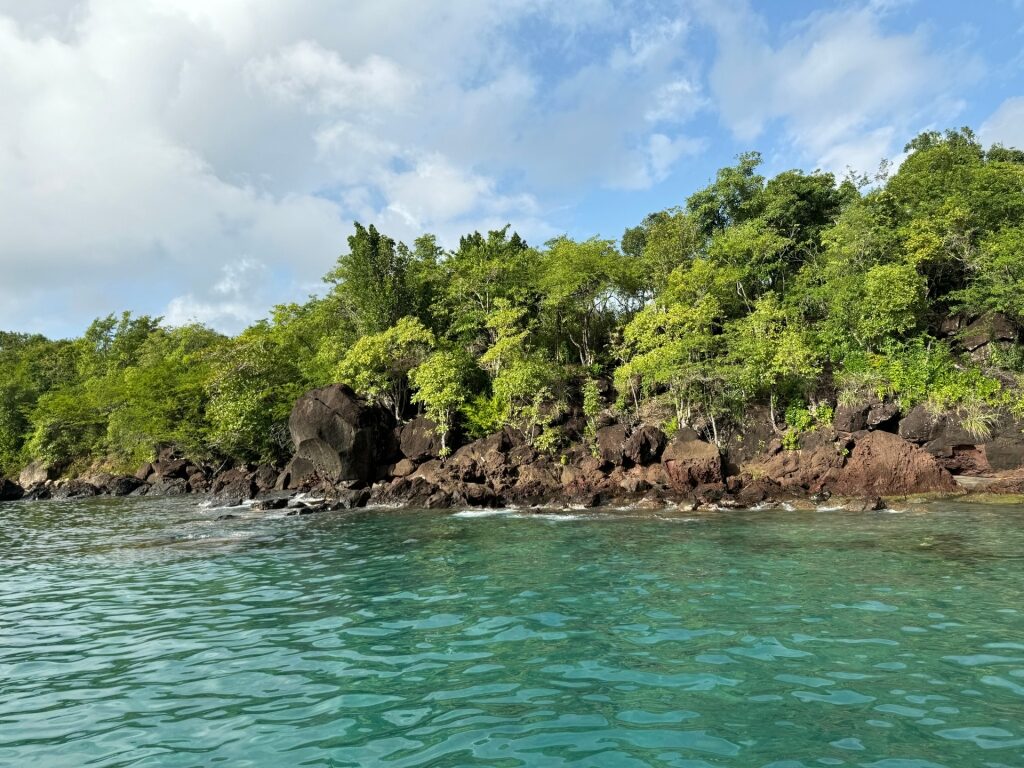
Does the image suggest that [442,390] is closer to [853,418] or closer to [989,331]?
[853,418]

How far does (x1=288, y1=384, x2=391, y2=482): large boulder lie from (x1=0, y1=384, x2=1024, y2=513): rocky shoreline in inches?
2.5

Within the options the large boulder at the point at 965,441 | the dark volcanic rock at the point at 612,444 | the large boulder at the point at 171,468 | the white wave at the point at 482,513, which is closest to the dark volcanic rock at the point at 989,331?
the large boulder at the point at 965,441

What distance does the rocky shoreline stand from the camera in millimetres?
24406

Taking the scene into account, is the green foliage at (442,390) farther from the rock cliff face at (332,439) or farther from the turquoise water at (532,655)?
the turquoise water at (532,655)

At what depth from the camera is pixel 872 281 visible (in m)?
28.4

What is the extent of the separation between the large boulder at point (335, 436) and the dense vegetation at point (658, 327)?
2.93m

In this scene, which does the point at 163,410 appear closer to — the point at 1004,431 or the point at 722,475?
the point at 722,475

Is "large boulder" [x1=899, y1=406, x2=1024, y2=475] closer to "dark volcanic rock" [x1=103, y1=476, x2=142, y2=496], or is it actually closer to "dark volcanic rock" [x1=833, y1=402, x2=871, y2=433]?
"dark volcanic rock" [x1=833, y1=402, x2=871, y2=433]

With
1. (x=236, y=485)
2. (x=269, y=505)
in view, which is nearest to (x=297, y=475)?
(x=236, y=485)

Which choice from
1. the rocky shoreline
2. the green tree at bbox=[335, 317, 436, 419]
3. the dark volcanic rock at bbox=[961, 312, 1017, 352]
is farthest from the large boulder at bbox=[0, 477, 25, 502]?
the dark volcanic rock at bbox=[961, 312, 1017, 352]

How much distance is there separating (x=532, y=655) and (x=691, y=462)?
20.8 m

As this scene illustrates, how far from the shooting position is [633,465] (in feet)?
94.8

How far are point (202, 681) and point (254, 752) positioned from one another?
2327mm

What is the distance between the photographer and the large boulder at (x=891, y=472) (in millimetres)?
24219
